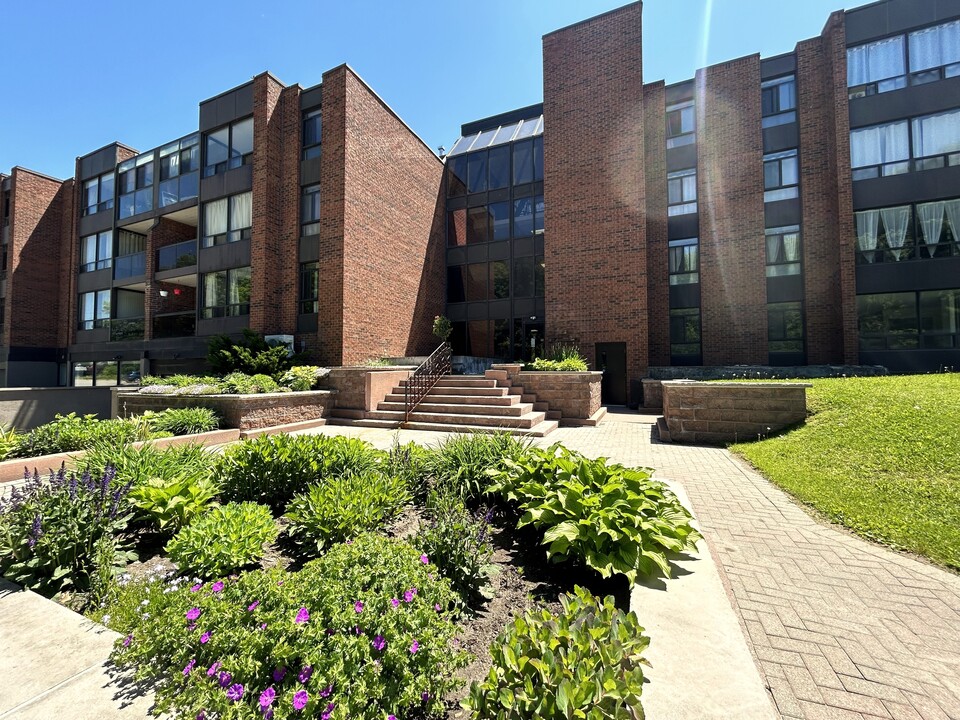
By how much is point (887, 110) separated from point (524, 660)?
23488mm

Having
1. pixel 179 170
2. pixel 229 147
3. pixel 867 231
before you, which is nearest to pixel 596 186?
pixel 867 231

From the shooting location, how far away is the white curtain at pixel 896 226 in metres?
14.9

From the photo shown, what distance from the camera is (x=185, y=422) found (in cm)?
859

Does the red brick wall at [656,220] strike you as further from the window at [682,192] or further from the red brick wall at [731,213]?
the red brick wall at [731,213]

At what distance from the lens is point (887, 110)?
15109 mm

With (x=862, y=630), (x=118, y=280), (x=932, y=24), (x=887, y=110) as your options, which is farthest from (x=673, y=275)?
(x=118, y=280)

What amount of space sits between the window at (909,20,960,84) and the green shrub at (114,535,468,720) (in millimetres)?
24745

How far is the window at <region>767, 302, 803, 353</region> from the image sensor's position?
620 inches

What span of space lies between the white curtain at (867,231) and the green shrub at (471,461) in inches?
734

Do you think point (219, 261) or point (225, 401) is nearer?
point (225, 401)

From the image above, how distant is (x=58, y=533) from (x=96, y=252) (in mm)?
28425

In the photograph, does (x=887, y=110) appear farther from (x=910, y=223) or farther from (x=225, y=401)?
(x=225, y=401)

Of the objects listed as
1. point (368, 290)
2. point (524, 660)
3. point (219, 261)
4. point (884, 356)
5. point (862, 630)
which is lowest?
point (862, 630)

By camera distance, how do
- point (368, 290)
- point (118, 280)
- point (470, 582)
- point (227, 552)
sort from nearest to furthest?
point (470, 582)
point (227, 552)
point (368, 290)
point (118, 280)
